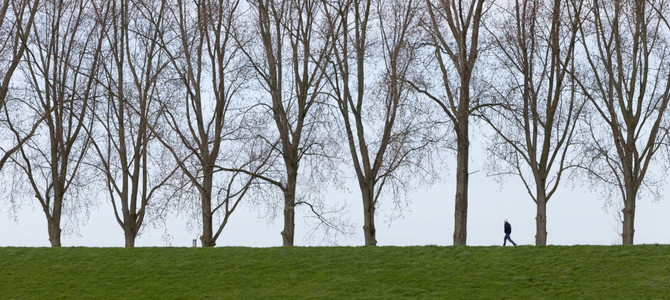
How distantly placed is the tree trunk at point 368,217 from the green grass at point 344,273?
14.9ft

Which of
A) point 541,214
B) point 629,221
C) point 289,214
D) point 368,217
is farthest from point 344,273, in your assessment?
point 629,221

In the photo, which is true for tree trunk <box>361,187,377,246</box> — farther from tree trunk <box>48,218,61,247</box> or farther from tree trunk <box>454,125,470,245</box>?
tree trunk <box>48,218,61,247</box>

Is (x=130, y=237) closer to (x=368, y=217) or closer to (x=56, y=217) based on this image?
(x=56, y=217)

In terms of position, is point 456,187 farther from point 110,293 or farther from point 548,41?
point 110,293

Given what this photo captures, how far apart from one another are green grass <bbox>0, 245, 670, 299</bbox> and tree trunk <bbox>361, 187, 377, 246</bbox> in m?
4.53

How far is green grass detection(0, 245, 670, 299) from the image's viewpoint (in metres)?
20.1

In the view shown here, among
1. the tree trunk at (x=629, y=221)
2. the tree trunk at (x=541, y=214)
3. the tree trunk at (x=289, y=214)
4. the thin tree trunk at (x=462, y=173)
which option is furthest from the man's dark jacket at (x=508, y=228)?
the tree trunk at (x=289, y=214)

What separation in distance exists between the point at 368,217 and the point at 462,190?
3400mm

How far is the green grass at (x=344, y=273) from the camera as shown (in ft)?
65.9

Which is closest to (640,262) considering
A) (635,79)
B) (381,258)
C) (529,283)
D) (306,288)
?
(529,283)

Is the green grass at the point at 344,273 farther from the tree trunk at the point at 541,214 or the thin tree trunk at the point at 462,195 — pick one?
the tree trunk at the point at 541,214

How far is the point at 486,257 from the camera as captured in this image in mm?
22312

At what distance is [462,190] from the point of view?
85.1 ft

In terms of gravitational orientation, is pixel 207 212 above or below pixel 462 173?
below
